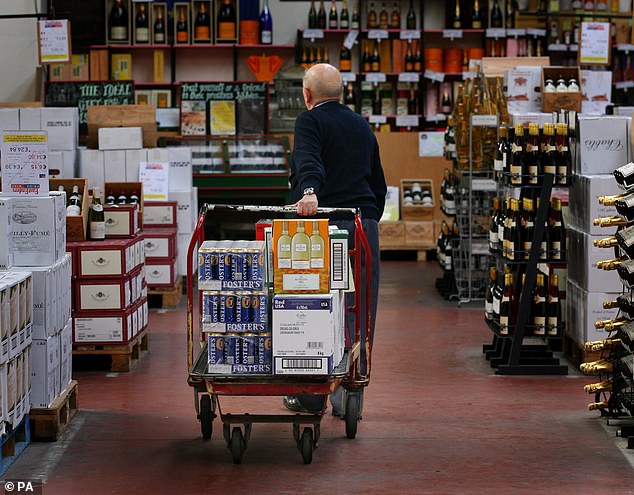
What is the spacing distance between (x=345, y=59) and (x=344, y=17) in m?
0.52

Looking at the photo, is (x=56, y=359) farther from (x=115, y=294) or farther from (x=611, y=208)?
(x=611, y=208)

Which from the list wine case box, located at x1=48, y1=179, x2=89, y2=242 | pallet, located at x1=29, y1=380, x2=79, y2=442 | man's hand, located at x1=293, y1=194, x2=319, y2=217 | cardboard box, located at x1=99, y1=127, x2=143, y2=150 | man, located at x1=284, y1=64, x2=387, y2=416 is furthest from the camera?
cardboard box, located at x1=99, y1=127, x2=143, y2=150

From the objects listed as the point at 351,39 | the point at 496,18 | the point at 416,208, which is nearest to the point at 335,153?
the point at 416,208

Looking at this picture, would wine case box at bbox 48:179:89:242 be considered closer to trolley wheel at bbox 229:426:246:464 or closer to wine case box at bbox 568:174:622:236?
trolley wheel at bbox 229:426:246:464

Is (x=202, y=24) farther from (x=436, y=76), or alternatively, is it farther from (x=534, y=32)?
(x=534, y=32)

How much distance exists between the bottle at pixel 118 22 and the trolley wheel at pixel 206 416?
982 cm

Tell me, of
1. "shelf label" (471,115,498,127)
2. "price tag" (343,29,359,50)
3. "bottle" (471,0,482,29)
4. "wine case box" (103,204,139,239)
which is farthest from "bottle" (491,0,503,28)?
"wine case box" (103,204,139,239)

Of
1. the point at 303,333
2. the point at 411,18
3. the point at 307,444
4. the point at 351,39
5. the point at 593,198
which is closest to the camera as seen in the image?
the point at 303,333

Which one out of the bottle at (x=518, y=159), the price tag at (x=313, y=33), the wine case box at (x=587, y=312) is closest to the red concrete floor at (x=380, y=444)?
the wine case box at (x=587, y=312)

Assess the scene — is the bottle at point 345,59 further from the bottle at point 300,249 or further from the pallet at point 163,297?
the bottle at point 300,249

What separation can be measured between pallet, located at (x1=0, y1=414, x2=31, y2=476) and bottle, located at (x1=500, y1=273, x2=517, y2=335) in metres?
3.16

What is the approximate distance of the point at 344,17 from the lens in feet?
48.3

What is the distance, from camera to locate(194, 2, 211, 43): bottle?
14695 mm

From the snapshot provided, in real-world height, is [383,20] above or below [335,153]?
above
